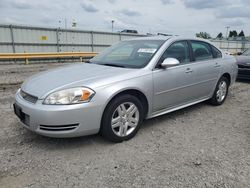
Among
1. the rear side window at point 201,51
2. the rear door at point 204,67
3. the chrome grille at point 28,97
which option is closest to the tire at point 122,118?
the chrome grille at point 28,97

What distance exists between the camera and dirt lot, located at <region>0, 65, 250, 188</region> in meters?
2.32

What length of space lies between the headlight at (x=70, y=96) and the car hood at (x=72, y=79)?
0.25 ft

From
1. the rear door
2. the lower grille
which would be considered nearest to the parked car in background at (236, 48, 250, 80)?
the rear door

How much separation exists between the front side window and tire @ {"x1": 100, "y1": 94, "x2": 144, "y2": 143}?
3.07 ft

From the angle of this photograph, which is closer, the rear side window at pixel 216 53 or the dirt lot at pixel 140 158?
the dirt lot at pixel 140 158

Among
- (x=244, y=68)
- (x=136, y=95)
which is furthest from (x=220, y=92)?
(x=244, y=68)

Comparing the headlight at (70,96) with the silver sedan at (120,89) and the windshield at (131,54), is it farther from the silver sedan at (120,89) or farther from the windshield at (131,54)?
the windshield at (131,54)

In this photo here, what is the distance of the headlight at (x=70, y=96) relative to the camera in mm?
2680

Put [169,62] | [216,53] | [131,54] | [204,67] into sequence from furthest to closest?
[216,53]
[204,67]
[131,54]
[169,62]

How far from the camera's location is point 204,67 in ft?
14.0

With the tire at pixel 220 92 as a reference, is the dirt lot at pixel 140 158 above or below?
below

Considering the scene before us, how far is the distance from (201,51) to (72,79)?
109 inches

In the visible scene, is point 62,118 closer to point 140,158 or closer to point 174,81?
point 140,158

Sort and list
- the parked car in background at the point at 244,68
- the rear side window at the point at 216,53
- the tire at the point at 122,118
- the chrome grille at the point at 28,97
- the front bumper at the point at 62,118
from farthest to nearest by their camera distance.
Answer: the parked car in background at the point at 244,68 < the rear side window at the point at 216,53 < the tire at the point at 122,118 < the chrome grille at the point at 28,97 < the front bumper at the point at 62,118
